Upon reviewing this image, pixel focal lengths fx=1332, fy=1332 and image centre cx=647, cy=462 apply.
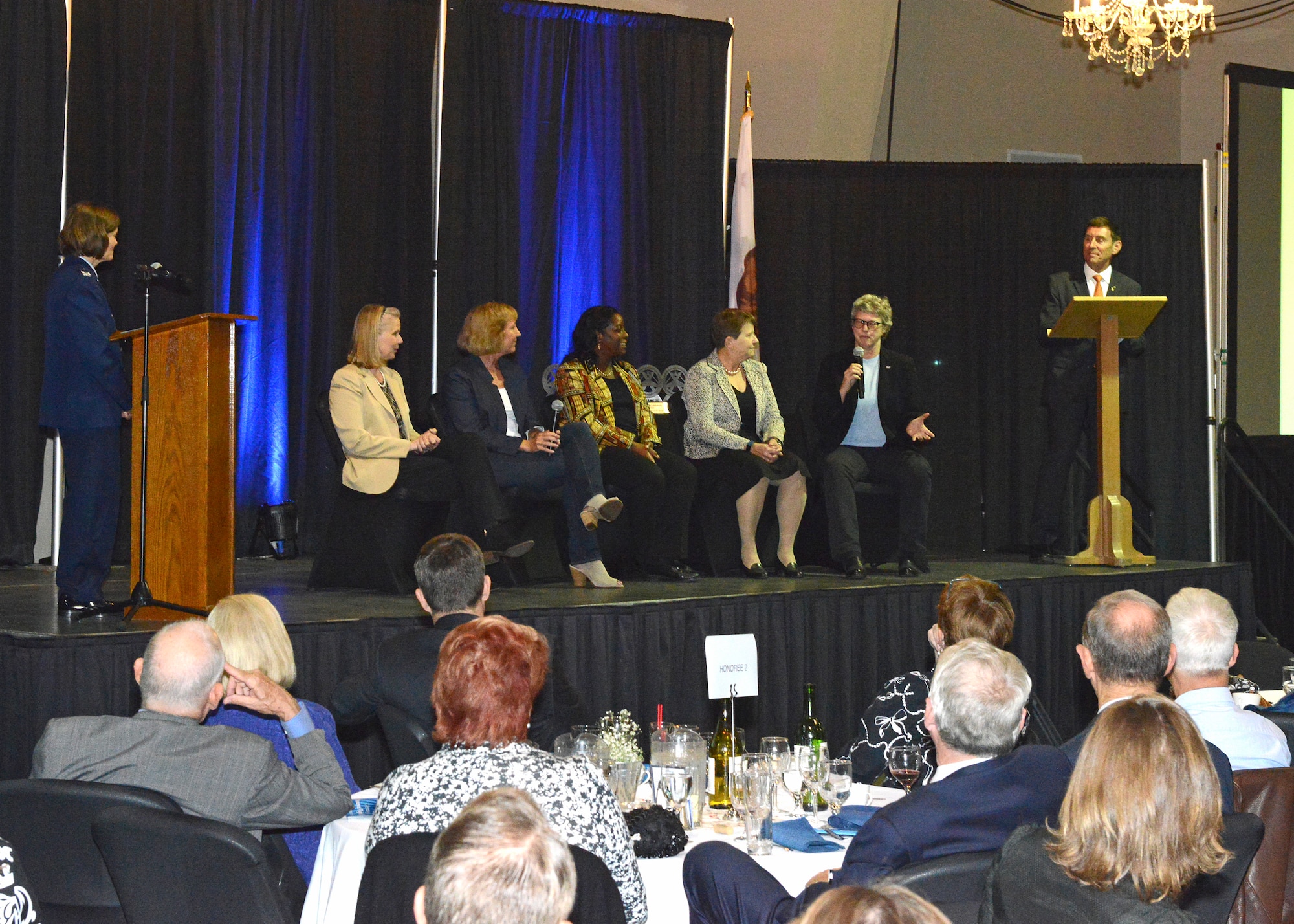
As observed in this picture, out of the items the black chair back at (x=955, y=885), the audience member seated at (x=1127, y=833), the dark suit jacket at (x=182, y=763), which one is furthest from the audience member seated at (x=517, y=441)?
the audience member seated at (x=1127, y=833)

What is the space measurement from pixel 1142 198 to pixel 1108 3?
3.98ft

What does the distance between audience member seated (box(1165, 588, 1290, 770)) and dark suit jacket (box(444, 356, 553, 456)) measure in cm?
297

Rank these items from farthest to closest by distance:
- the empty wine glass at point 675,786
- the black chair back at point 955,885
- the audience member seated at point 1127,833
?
1. the empty wine glass at point 675,786
2. the black chair back at point 955,885
3. the audience member seated at point 1127,833

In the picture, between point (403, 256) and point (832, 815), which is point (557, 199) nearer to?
point (403, 256)

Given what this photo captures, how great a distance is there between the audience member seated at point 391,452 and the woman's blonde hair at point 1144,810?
3.56 m

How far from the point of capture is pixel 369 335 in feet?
17.6

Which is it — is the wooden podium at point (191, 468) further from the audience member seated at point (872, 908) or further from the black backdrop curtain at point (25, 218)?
the audience member seated at point (872, 908)

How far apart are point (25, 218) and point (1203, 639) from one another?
5250 millimetres

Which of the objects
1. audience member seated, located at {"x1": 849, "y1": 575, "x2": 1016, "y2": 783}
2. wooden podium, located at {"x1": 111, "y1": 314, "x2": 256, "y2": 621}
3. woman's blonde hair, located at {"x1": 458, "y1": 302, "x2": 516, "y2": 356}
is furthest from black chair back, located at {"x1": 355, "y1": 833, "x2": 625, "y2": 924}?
woman's blonde hair, located at {"x1": 458, "y1": 302, "x2": 516, "y2": 356}

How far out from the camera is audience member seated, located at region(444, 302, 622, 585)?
5.45 meters

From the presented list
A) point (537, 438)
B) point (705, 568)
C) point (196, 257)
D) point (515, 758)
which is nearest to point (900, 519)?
point (705, 568)

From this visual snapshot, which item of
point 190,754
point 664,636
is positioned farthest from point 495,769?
point 664,636

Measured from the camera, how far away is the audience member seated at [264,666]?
282cm

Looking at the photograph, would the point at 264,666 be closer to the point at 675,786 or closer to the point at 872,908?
the point at 675,786
